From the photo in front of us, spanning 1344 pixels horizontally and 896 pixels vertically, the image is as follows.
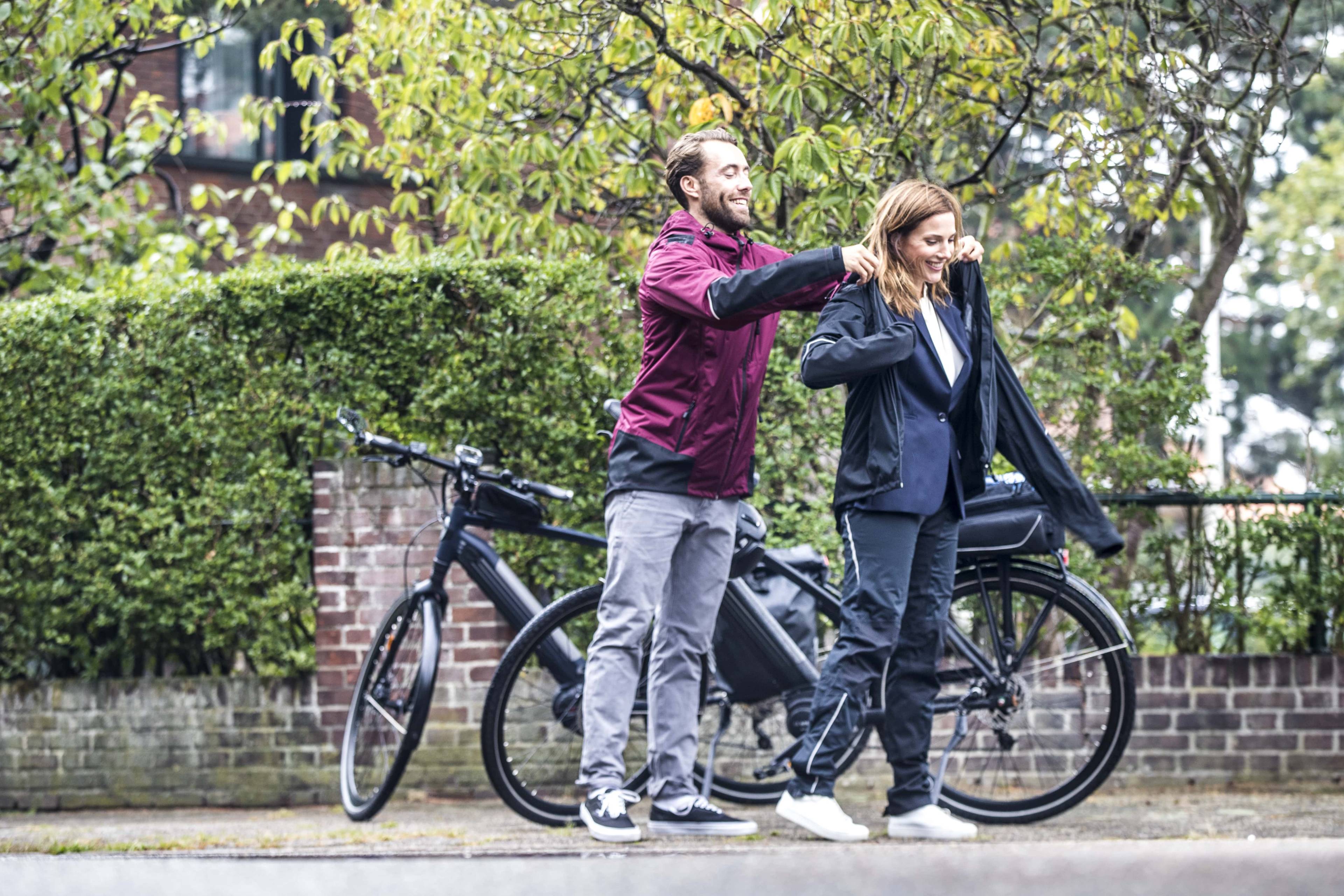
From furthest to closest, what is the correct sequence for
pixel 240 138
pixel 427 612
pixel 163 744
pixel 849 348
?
1. pixel 240 138
2. pixel 163 744
3. pixel 427 612
4. pixel 849 348

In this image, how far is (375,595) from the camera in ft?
18.6

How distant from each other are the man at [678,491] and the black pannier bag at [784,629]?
19.0 inches

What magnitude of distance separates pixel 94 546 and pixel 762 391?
278cm

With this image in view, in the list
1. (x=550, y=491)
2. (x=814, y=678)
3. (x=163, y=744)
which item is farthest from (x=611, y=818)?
(x=163, y=744)

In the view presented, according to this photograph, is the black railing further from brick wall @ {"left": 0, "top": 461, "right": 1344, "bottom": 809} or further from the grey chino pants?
the grey chino pants

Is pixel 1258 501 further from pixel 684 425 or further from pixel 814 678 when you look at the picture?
pixel 684 425

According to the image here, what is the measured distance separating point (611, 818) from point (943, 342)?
1694 millimetres

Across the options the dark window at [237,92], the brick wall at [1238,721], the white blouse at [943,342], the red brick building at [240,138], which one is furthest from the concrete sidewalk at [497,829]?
the dark window at [237,92]

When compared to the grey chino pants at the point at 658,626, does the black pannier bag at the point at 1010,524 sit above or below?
above

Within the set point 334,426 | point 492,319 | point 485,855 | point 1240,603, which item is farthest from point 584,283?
point 1240,603

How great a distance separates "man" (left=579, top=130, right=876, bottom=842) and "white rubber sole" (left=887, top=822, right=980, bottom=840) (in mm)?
455

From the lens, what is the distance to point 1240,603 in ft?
19.0

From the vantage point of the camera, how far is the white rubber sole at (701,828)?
4109 millimetres

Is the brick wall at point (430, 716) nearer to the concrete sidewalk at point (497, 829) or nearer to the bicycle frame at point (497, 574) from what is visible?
the concrete sidewalk at point (497, 829)
